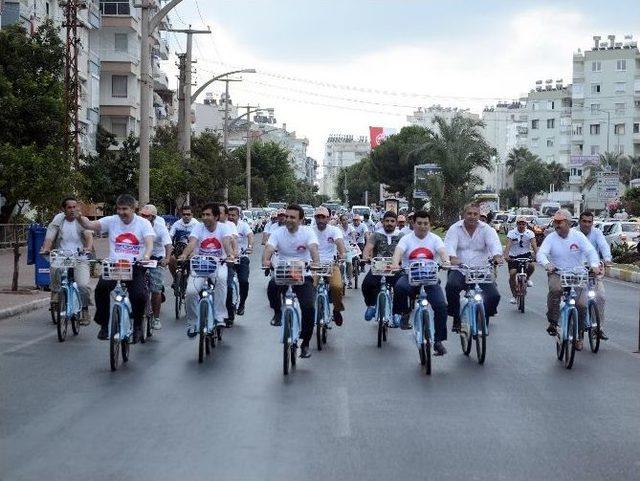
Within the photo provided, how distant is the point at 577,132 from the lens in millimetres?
129625

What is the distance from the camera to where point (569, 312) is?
41.1 feet

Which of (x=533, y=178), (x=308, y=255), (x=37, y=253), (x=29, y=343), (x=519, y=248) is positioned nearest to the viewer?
(x=308, y=255)

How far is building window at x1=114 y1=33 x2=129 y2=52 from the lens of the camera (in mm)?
72375

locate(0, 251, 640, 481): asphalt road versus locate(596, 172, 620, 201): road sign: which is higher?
locate(596, 172, 620, 201): road sign

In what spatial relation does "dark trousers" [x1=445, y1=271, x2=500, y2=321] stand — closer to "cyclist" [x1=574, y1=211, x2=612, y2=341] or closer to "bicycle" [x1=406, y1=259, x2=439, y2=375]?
"bicycle" [x1=406, y1=259, x2=439, y2=375]

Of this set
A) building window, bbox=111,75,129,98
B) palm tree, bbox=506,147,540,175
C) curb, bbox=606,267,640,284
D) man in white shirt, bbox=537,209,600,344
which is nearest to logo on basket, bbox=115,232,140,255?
man in white shirt, bbox=537,209,600,344

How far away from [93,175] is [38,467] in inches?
1574

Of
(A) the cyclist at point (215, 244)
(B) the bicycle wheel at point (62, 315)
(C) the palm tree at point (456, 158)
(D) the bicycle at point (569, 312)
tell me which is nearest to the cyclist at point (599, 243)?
(D) the bicycle at point (569, 312)

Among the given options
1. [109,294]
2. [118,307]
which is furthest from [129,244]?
[118,307]

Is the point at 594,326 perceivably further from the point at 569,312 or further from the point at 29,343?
the point at 29,343

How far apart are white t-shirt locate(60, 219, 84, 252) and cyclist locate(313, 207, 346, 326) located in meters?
3.24

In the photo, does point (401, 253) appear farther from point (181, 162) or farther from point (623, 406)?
A: point (181, 162)

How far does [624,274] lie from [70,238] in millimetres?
22917

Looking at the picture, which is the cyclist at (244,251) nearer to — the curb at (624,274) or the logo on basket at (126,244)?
the logo on basket at (126,244)
